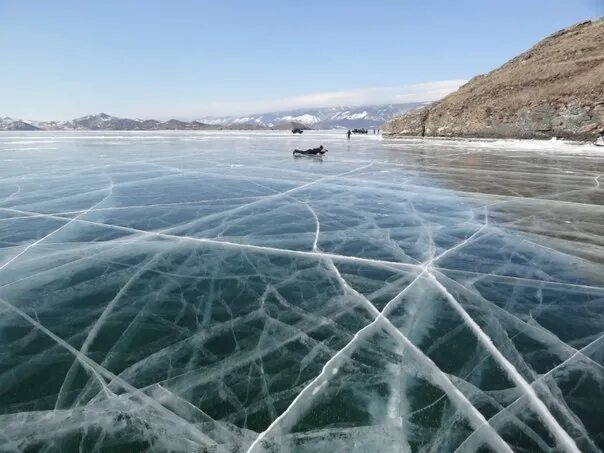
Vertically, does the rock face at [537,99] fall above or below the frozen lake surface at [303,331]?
above

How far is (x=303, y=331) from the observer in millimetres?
4559

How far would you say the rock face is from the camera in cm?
3503

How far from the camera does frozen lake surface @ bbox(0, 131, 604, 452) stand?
3207mm

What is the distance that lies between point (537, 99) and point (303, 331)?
144 feet

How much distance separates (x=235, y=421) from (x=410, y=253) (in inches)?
188

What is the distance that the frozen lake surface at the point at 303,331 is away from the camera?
10.5 ft

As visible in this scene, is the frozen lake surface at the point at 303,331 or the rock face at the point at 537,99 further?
the rock face at the point at 537,99

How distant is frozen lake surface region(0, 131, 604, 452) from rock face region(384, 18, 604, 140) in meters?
31.4

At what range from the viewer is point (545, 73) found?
42.5 metres

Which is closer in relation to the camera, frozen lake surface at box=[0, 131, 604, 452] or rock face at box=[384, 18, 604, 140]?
frozen lake surface at box=[0, 131, 604, 452]

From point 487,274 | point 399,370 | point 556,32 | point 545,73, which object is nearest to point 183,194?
point 487,274

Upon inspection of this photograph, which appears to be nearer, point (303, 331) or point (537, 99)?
point (303, 331)

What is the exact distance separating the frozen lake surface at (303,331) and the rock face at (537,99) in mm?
31426

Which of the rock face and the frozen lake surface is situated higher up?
the rock face
